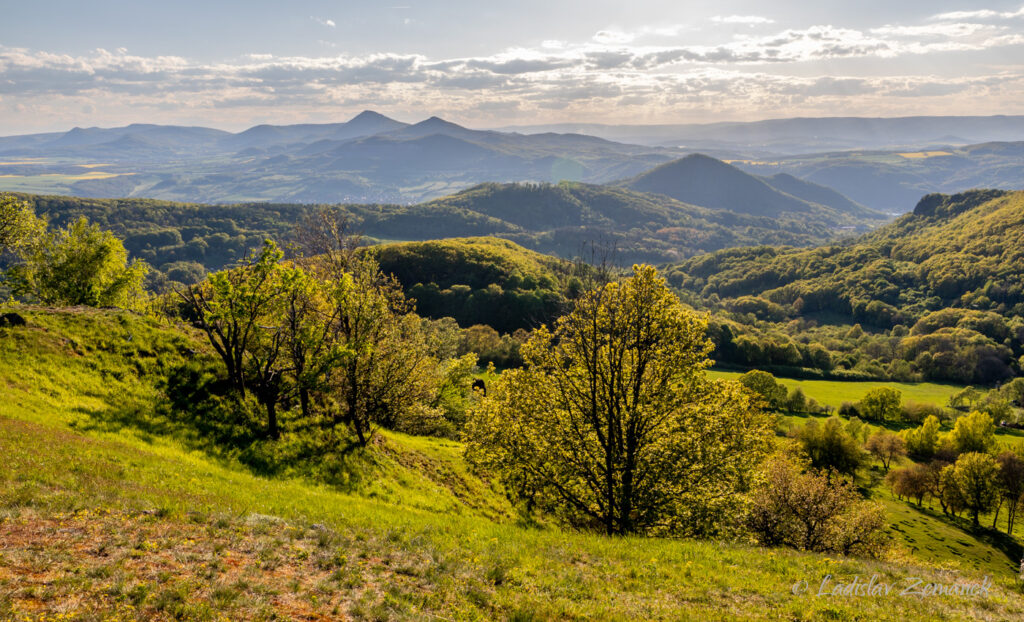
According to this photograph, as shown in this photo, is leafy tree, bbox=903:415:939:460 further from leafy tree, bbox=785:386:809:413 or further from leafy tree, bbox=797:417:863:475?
leafy tree, bbox=785:386:809:413

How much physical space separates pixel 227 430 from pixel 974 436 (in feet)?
384

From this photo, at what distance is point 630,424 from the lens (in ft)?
80.2

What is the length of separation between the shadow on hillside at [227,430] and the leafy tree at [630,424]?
882 centimetres

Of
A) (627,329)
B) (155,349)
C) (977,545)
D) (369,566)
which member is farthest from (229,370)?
(977,545)

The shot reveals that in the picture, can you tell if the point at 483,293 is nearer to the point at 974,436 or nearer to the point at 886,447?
the point at 886,447

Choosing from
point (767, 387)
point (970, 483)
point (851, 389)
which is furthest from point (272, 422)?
point (851, 389)

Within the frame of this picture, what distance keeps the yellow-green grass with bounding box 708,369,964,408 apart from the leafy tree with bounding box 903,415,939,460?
111ft

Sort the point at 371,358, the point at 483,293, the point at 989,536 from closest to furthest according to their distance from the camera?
the point at 371,358 < the point at 989,536 < the point at 483,293

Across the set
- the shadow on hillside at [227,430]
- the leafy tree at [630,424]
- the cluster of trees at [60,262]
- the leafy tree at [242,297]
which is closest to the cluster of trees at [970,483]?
the leafy tree at [630,424]

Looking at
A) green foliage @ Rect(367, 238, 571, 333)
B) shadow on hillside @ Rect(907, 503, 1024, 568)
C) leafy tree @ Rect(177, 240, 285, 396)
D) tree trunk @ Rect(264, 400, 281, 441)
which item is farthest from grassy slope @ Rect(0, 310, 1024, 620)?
green foliage @ Rect(367, 238, 571, 333)

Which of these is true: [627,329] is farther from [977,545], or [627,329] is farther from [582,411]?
[977,545]

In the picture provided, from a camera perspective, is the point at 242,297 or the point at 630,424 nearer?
the point at 242,297

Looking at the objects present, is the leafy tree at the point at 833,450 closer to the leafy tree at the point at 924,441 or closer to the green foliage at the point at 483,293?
the leafy tree at the point at 924,441

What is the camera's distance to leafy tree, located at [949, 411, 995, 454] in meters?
81.6
